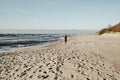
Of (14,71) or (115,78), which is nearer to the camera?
(115,78)

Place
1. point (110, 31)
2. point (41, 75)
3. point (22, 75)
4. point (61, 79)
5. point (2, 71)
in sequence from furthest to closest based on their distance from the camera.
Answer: point (110, 31) → point (2, 71) → point (22, 75) → point (41, 75) → point (61, 79)

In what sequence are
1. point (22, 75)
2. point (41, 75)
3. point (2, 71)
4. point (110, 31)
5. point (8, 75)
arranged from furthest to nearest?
point (110, 31) → point (2, 71) → point (8, 75) → point (22, 75) → point (41, 75)

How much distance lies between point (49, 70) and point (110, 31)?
5825 cm

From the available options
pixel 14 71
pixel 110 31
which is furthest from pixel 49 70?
pixel 110 31

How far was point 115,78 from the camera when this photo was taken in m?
13.1

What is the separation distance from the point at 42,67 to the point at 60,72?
1.81m

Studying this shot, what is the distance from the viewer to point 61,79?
11164 millimetres

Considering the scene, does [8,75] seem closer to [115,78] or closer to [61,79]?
[61,79]

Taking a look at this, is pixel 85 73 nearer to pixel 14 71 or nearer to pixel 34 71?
pixel 34 71

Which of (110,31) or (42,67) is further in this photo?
(110,31)

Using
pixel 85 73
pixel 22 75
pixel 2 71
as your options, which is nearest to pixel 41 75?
pixel 22 75

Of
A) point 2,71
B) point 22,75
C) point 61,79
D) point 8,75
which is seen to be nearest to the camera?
point 61,79

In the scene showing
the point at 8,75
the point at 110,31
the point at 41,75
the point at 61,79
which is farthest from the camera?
the point at 110,31

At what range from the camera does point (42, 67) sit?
13.6 meters
